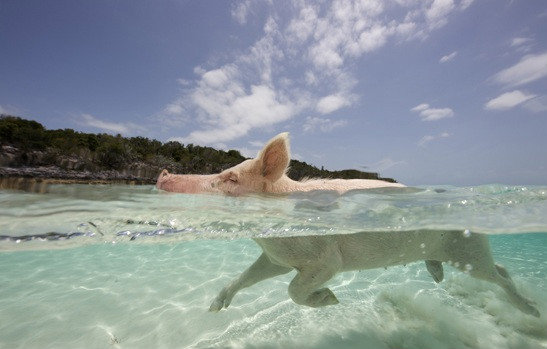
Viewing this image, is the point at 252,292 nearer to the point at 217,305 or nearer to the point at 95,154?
the point at 217,305

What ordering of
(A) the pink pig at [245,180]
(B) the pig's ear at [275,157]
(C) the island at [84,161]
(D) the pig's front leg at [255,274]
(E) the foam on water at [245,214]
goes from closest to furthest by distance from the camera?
1. (B) the pig's ear at [275,157]
2. (A) the pink pig at [245,180]
3. (D) the pig's front leg at [255,274]
4. (E) the foam on water at [245,214]
5. (C) the island at [84,161]

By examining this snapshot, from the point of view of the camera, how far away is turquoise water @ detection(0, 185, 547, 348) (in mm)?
4152

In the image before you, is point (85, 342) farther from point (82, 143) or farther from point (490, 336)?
point (82, 143)

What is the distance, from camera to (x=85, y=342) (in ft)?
13.2

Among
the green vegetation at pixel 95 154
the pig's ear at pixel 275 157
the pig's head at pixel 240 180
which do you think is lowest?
the pig's head at pixel 240 180

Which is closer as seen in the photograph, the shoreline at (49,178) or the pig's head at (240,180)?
the pig's head at (240,180)

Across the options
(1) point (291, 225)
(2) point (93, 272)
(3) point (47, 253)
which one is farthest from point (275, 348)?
(3) point (47, 253)

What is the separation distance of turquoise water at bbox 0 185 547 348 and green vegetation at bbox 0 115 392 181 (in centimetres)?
287

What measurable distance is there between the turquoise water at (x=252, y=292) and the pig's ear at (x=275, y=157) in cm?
56

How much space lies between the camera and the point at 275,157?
3.52m

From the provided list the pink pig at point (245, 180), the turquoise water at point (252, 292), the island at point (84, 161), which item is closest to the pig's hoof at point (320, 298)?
the turquoise water at point (252, 292)

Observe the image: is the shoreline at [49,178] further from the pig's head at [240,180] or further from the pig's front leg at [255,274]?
the pig's front leg at [255,274]

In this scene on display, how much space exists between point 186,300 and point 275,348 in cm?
216

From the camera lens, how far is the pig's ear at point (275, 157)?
333 cm
